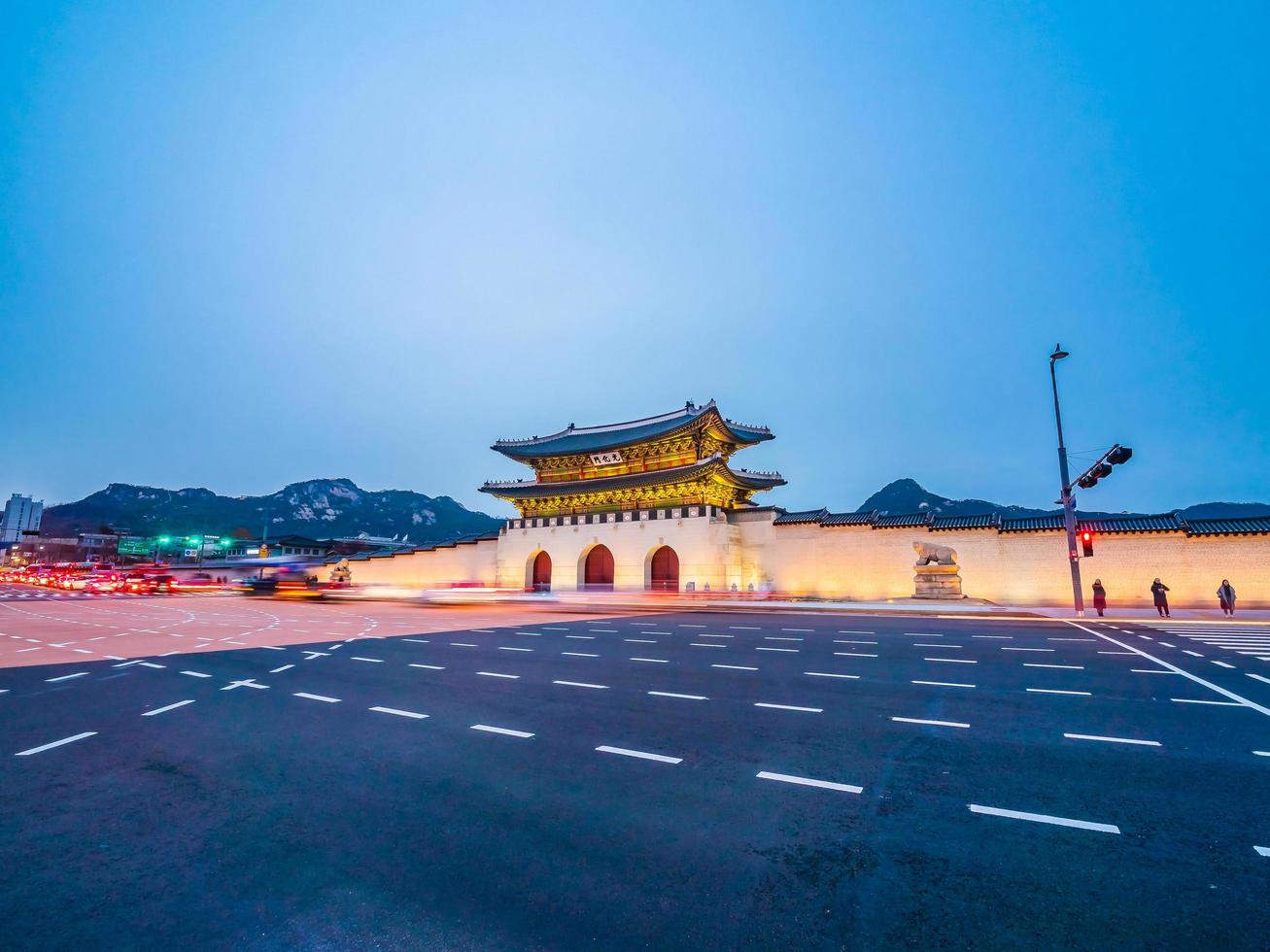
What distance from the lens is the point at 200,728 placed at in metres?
6.02

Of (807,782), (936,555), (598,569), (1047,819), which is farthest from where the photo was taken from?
(598,569)

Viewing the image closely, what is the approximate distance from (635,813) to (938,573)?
84.2ft

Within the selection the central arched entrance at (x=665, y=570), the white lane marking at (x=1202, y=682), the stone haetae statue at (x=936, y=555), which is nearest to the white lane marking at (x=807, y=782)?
the white lane marking at (x=1202, y=682)

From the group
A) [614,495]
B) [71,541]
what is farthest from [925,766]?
[71,541]

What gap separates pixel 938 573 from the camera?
84.0ft

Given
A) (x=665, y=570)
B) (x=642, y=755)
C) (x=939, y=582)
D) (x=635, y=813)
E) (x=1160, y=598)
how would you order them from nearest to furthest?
(x=635, y=813) → (x=642, y=755) → (x=1160, y=598) → (x=939, y=582) → (x=665, y=570)

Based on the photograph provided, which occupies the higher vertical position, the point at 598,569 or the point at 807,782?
the point at 598,569

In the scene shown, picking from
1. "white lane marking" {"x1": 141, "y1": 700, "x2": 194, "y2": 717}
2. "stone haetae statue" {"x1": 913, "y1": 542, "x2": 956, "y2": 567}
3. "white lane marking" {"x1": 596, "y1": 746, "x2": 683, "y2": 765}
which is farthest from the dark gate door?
"white lane marking" {"x1": 596, "y1": 746, "x2": 683, "y2": 765}

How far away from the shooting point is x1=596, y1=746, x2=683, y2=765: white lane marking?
4.99 m

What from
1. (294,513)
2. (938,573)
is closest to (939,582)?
(938,573)

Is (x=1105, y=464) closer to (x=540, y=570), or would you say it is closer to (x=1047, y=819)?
(x=1047, y=819)

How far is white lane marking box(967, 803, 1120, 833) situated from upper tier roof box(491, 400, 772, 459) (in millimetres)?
32392

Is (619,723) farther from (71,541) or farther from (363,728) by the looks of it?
(71,541)

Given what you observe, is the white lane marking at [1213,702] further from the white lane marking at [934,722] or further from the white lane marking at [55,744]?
the white lane marking at [55,744]
